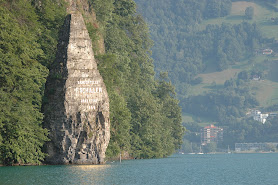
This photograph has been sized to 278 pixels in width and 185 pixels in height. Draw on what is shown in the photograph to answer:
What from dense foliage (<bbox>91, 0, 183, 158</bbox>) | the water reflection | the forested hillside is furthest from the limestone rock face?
dense foliage (<bbox>91, 0, 183, 158</bbox>)

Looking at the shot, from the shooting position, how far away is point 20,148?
252 feet

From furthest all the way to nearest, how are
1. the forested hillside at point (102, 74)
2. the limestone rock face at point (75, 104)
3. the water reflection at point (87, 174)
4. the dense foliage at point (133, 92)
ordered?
1. the dense foliage at point (133, 92)
2. the limestone rock face at point (75, 104)
3. the forested hillside at point (102, 74)
4. the water reflection at point (87, 174)

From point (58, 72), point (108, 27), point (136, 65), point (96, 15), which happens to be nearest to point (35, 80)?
point (58, 72)

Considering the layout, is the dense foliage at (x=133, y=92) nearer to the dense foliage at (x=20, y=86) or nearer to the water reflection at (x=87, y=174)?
the dense foliage at (x=20, y=86)

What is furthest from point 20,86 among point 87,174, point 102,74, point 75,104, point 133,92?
point 133,92

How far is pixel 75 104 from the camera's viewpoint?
85.6 meters

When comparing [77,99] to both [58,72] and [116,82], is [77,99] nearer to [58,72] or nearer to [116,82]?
[58,72]

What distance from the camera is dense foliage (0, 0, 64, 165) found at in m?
75.6

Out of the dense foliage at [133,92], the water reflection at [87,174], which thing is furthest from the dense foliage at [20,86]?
the dense foliage at [133,92]

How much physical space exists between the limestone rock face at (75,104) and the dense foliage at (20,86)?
1.90m

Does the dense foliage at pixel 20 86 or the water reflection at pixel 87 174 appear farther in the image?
the dense foliage at pixel 20 86

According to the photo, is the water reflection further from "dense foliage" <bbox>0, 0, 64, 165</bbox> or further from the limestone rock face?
"dense foliage" <bbox>0, 0, 64, 165</bbox>

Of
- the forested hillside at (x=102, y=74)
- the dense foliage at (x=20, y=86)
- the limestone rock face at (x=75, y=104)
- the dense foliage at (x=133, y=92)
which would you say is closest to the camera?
the dense foliage at (x=20, y=86)

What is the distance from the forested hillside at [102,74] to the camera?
76.8 m
